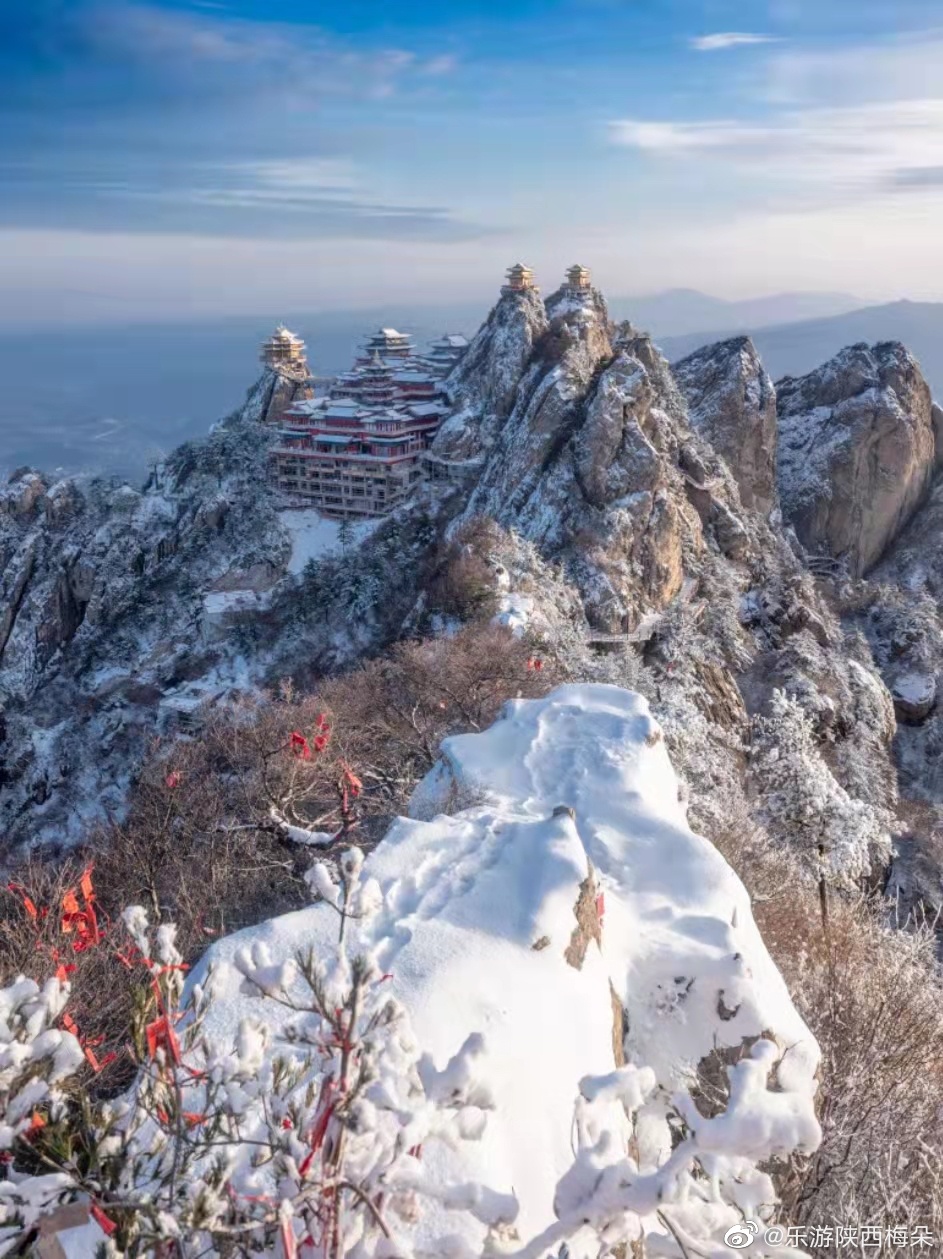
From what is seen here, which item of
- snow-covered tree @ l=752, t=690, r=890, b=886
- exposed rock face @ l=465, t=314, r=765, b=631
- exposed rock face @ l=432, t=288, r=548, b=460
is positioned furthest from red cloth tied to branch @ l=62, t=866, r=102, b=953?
exposed rock face @ l=432, t=288, r=548, b=460

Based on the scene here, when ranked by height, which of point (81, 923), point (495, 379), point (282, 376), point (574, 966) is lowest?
point (81, 923)

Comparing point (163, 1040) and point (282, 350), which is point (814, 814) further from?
point (282, 350)

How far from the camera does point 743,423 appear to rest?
55656mm

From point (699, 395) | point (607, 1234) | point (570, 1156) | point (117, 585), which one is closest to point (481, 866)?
point (570, 1156)

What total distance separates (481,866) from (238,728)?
553 inches

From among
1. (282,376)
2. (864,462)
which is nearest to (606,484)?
(282,376)

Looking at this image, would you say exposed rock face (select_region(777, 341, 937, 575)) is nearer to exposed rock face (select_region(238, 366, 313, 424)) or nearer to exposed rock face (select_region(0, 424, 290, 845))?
exposed rock face (select_region(238, 366, 313, 424))

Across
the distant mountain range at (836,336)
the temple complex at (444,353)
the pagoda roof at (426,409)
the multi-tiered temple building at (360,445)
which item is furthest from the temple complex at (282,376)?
the distant mountain range at (836,336)

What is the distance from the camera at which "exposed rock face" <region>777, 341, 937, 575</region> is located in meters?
59.8

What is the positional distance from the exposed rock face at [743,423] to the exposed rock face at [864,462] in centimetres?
629

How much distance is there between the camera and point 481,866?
8.63 metres

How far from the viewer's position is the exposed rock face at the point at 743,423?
55500mm

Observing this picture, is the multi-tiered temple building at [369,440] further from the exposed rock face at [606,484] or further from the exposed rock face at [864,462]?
the exposed rock face at [864,462]

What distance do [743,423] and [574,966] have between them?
176 feet
